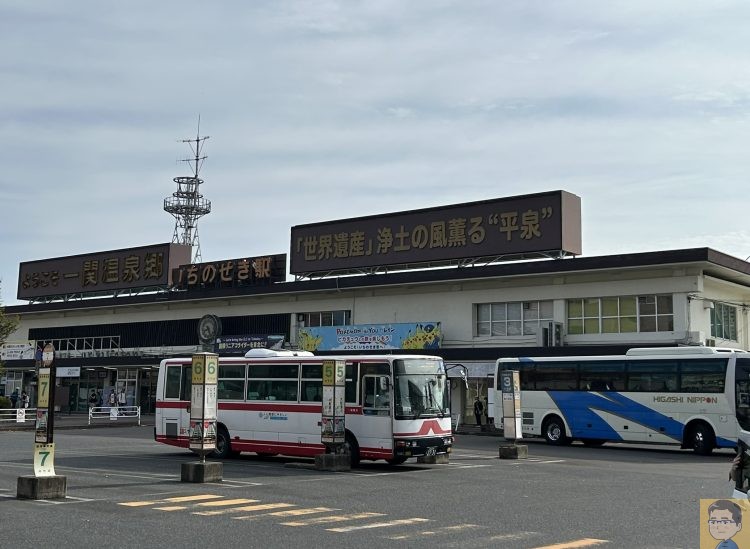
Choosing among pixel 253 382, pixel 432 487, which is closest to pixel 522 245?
pixel 253 382

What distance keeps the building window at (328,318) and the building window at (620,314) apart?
42.0ft

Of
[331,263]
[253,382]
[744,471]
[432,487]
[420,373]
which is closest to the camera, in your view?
[744,471]

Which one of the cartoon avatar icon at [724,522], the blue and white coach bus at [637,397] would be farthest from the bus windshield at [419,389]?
the cartoon avatar icon at [724,522]

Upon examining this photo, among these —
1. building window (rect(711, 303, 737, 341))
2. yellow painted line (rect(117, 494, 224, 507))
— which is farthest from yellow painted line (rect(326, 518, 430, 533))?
building window (rect(711, 303, 737, 341))

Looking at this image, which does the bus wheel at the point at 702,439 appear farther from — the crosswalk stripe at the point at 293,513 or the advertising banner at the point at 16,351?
the advertising banner at the point at 16,351

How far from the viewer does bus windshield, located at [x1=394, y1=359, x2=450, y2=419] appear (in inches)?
786

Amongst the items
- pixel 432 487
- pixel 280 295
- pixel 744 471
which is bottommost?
pixel 432 487

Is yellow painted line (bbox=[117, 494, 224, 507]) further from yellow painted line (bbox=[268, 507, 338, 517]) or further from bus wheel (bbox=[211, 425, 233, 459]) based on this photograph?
bus wheel (bbox=[211, 425, 233, 459])

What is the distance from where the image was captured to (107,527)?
36.4 ft

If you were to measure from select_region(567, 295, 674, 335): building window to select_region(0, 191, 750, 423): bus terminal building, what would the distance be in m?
0.05

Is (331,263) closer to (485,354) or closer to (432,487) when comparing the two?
(485,354)

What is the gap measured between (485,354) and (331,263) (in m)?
12.0

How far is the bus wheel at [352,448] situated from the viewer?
20.4 metres

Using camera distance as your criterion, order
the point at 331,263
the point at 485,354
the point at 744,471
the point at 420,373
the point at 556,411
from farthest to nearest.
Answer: the point at 331,263 → the point at 485,354 → the point at 556,411 → the point at 420,373 → the point at 744,471
